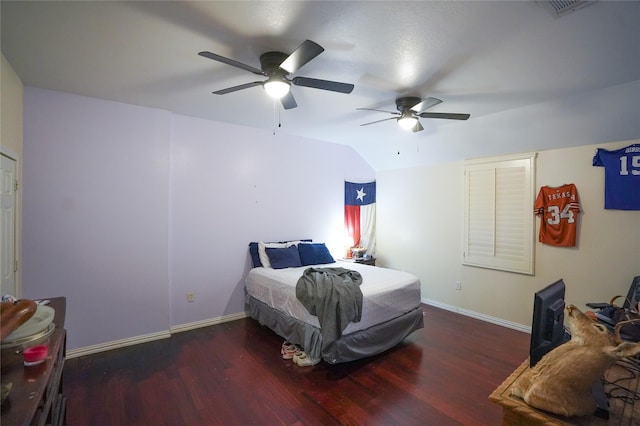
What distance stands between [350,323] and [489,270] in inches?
94.8

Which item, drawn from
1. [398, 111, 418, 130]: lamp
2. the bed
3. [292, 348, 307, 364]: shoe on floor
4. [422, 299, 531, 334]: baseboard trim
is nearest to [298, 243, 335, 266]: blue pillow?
the bed

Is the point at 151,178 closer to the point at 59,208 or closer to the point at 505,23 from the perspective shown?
the point at 59,208

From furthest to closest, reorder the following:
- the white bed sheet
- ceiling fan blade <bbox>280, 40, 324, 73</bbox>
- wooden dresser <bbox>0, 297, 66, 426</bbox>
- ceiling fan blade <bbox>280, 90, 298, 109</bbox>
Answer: the white bed sheet < ceiling fan blade <bbox>280, 90, 298, 109</bbox> < ceiling fan blade <bbox>280, 40, 324, 73</bbox> < wooden dresser <bbox>0, 297, 66, 426</bbox>

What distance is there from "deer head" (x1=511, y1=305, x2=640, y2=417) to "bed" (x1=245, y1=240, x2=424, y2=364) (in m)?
1.80

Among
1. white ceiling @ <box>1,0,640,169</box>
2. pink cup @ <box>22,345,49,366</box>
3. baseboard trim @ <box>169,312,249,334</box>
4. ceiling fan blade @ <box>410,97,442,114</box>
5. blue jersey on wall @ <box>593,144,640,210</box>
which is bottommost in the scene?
baseboard trim @ <box>169,312,249,334</box>

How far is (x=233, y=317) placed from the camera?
3982 mm

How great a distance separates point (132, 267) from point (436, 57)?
3647mm

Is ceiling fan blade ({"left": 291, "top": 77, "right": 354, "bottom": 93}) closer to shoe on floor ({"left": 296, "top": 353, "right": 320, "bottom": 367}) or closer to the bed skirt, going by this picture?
the bed skirt

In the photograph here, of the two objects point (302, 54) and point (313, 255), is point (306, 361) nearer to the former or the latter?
point (313, 255)

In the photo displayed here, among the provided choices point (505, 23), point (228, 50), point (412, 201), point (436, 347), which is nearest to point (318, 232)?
point (412, 201)

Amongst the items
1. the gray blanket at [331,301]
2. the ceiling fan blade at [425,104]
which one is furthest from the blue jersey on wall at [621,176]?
the gray blanket at [331,301]

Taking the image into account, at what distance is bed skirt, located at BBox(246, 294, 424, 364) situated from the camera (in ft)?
8.62

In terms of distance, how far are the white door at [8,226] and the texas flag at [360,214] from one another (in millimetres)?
4230

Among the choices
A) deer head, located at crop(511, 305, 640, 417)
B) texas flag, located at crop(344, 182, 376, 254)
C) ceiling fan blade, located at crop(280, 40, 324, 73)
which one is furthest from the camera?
texas flag, located at crop(344, 182, 376, 254)
